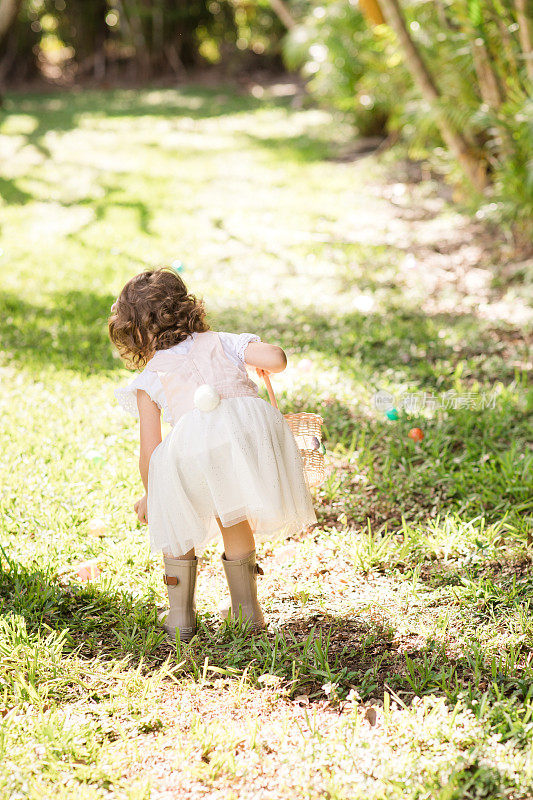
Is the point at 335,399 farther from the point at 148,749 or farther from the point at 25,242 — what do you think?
the point at 25,242

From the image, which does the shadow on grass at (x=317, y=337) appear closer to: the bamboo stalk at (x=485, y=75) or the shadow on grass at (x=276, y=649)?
the shadow on grass at (x=276, y=649)

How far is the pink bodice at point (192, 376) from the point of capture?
2.20 meters

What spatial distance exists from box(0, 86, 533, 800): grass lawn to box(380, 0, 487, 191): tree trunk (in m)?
0.56

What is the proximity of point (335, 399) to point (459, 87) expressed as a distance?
155 inches

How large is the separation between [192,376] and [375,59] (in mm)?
8202

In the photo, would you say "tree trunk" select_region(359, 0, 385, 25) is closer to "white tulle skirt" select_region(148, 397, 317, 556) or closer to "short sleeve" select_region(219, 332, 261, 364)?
"short sleeve" select_region(219, 332, 261, 364)

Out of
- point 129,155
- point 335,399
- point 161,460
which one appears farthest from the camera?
point 129,155

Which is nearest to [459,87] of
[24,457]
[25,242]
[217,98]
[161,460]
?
[25,242]

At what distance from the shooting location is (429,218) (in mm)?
7145

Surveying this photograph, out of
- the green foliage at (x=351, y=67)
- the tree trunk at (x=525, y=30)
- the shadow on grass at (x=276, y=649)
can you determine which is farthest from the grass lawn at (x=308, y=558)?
the green foliage at (x=351, y=67)

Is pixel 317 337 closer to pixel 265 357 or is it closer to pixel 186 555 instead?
pixel 265 357

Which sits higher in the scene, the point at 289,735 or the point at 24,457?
the point at 24,457

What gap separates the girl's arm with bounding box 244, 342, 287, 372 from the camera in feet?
7.11

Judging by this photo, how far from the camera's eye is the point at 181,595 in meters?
2.23
